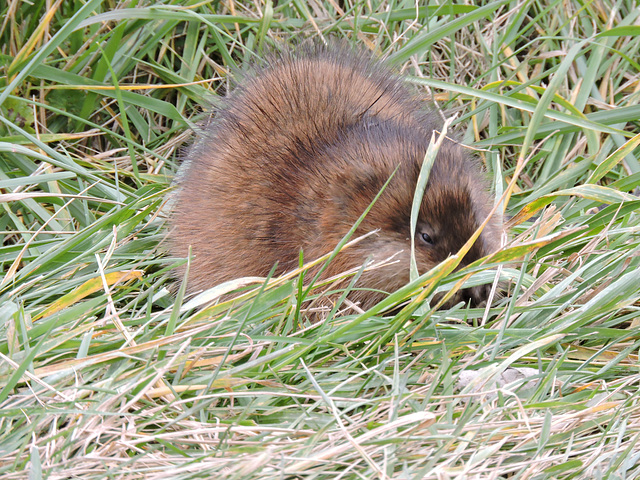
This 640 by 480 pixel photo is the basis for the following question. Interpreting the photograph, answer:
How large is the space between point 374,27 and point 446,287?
2.51m

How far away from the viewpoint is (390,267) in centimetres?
334

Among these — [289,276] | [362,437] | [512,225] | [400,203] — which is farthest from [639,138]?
[362,437]

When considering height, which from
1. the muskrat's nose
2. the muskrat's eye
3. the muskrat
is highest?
the muskrat

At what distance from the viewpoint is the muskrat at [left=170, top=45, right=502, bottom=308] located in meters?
3.36

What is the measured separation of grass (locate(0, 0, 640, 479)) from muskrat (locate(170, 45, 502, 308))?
0.22 metres

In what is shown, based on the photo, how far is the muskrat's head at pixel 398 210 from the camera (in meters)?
3.31

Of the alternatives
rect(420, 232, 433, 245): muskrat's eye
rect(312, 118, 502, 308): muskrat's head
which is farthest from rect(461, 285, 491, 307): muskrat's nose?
rect(420, 232, 433, 245): muskrat's eye

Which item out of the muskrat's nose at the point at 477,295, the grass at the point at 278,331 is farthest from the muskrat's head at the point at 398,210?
the grass at the point at 278,331

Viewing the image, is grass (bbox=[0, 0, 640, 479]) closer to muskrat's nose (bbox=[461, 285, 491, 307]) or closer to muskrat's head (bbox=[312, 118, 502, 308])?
muskrat's nose (bbox=[461, 285, 491, 307])

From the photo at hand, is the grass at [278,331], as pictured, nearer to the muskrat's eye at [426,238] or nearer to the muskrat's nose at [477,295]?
the muskrat's nose at [477,295]

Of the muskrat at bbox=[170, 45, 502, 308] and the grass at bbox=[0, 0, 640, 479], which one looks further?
the muskrat at bbox=[170, 45, 502, 308]

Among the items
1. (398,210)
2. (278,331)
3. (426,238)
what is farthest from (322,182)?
(278,331)

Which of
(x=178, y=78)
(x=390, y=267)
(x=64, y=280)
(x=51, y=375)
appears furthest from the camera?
(x=178, y=78)

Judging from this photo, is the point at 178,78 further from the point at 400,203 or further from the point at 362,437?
the point at 362,437
